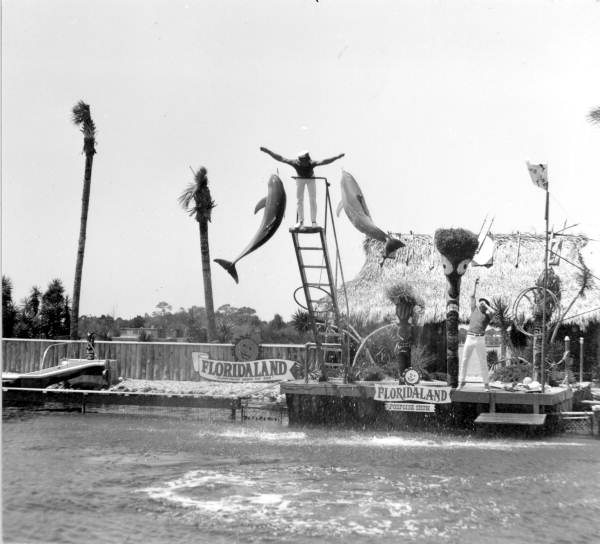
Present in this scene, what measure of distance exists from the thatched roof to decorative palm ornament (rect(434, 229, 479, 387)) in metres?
9.63

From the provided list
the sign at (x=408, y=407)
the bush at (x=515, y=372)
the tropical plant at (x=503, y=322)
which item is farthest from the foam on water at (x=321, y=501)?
the tropical plant at (x=503, y=322)

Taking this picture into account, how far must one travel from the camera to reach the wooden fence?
27.0 meters

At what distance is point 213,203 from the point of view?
1398 inches

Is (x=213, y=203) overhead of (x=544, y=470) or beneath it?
overhead

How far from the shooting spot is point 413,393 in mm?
19266

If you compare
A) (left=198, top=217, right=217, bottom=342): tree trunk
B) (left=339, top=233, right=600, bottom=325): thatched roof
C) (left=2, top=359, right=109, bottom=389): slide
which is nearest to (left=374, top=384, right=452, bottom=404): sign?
(left=339, top=233, right=600, bottom=325): thatched roof

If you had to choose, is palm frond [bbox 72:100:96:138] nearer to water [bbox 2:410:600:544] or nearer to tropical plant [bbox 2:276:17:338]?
tropical plant [bbox 2:276:17:338]

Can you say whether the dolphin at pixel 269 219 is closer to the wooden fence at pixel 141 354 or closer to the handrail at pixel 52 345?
the wooden fence at pixel 141 354

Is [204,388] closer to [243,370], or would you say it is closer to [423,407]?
[243,370]

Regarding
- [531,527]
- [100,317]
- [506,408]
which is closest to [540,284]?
[506,408]

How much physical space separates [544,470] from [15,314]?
30207mm

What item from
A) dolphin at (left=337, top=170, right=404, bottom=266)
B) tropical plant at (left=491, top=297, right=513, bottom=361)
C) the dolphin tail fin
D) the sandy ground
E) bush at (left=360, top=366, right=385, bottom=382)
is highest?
dolphin at (left=337, top=170, right=404, bottom=266)

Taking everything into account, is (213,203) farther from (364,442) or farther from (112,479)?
(112,479)

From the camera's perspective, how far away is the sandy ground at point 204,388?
25.4 metres
